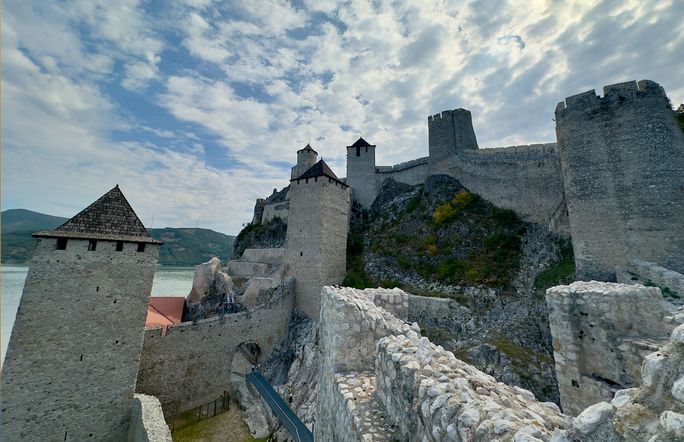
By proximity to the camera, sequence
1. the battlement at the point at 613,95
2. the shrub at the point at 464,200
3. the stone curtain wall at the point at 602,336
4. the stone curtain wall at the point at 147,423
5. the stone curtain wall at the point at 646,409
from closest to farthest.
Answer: the stone curtain wall at the point at 646,409
the stone curtain wall at the point at 602,336
the stone curtain wall at the point at 147,423
the battlement at the point at 613,95
the shrub at the point at 464,200

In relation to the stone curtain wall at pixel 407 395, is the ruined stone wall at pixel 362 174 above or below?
above

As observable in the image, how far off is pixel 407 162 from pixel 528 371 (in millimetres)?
17586

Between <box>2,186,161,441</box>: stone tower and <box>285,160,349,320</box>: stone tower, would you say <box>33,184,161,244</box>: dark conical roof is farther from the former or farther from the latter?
<box>285,160,349,320</box>: stone tower

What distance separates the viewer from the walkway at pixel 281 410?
8312 mm

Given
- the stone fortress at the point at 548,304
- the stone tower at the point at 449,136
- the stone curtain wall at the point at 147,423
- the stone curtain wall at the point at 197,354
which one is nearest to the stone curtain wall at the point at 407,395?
Answer: the stone fortress at the point at 548,304

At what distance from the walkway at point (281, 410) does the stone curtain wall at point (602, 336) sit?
7286 mm

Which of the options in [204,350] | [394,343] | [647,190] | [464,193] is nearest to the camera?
[394,343]

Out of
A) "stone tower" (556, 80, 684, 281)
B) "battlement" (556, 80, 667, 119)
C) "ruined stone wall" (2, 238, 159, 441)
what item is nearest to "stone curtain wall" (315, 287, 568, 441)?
"ruined stone wall" (2, 238, 159, 441)

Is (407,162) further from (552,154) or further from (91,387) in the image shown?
(91,387)

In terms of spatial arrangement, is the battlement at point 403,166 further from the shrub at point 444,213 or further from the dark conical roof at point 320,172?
the dark conical roof at point 320,172

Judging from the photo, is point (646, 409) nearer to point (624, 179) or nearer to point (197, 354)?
point (624, 179)

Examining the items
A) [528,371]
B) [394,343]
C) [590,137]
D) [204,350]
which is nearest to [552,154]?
[590,137]

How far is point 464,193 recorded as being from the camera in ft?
54.2

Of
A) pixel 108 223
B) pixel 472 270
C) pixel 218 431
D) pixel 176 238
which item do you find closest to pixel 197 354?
pixel 218 431
